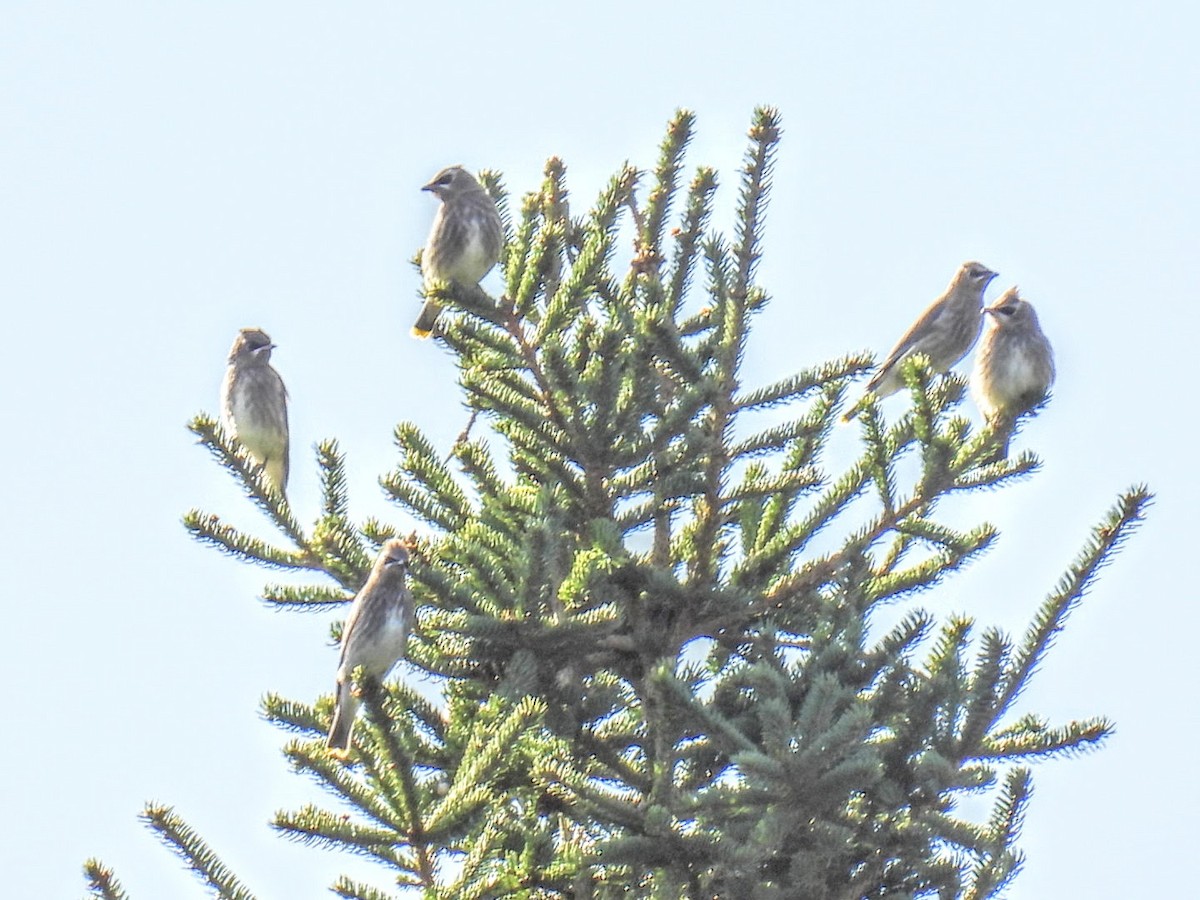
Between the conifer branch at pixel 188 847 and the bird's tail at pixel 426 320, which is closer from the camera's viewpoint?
the conifer branch at pixel 188 847

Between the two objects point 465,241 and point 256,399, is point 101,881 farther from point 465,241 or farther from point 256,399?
point 256,399

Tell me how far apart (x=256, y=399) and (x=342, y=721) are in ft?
13.0

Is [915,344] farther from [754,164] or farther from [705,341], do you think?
[754,164]

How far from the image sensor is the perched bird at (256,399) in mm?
8273

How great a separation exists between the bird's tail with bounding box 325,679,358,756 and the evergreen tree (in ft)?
0.13

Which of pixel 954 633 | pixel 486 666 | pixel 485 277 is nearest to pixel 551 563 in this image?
pixel 486 666

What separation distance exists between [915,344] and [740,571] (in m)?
2.77

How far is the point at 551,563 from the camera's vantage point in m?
4.58

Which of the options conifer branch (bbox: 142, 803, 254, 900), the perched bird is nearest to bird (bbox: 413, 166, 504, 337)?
the perched bird

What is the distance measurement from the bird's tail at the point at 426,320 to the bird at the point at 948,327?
2.11 metres

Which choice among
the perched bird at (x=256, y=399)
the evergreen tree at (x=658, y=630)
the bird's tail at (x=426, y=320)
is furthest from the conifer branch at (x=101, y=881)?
the perched bird at (x=256, y=399)

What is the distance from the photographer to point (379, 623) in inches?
193

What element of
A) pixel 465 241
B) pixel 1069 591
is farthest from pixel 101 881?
pixel 465 241

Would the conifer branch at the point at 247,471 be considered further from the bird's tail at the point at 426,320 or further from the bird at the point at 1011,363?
the bird at the point at 1011,363
